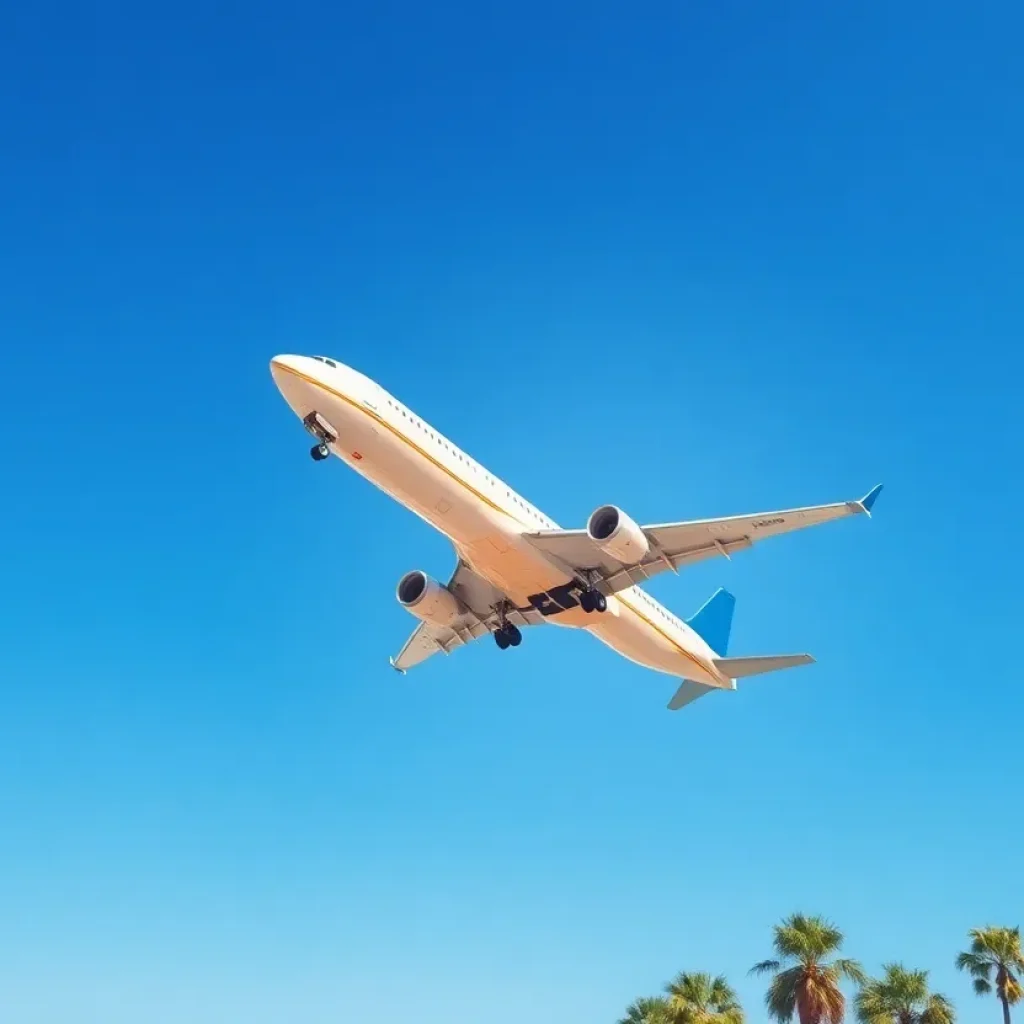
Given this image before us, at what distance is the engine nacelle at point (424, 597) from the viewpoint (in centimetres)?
3353

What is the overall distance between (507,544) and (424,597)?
5.06 m

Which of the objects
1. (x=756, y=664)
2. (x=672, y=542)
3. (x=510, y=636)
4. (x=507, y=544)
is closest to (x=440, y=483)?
(x=507, y=544)

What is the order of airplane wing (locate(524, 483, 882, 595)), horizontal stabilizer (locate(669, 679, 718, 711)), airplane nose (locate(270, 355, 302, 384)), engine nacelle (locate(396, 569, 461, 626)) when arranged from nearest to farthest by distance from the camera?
1. airplane nose (locate(270, 355, 302, 384))
2. airplane wing (locate(524, 483, 882, 595))
3. engine nacelle (locate(396, 569, 461, 626))
4. horizontal stabilizer (locate(669, 679, 718, 711))

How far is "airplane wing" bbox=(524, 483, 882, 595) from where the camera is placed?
29.6 metres

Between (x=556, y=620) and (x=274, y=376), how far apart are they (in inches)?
482

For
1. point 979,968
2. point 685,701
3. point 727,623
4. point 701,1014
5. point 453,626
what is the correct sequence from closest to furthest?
1. point 701,1014
2. point 979,968
3. point 453,626
4. point 685,701
5. point 727,623

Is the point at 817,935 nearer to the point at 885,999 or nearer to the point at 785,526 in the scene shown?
the point at 885,999

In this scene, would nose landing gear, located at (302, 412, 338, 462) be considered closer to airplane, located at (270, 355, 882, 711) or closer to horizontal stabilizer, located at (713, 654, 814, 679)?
airplane, located at (270, 355, 882, 711)

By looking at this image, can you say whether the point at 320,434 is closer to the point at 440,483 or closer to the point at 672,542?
the point at 440,483

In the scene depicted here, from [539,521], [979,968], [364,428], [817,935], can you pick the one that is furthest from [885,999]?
[364,428]

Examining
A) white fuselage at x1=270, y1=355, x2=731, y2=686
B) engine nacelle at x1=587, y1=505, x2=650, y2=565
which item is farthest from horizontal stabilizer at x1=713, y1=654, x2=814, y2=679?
engine nacelle at x1=587, y1=505, x2=650, y2=565

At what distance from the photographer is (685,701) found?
131ft

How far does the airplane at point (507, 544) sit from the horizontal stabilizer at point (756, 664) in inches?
1.9

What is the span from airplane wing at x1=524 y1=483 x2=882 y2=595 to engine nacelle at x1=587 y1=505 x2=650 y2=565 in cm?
51
